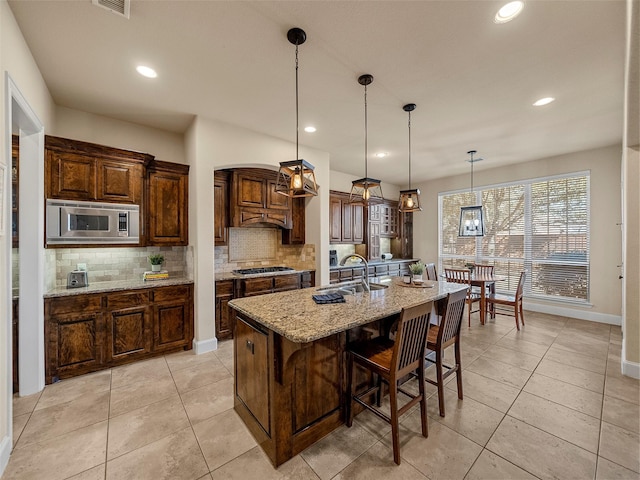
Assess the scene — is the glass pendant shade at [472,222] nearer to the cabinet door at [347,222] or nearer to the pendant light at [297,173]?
the cabinet door at [347,222]

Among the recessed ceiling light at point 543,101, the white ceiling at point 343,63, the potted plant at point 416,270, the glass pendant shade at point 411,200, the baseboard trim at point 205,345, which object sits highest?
the white ceiling at point 343,63

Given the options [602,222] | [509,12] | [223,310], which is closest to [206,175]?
[223,310]

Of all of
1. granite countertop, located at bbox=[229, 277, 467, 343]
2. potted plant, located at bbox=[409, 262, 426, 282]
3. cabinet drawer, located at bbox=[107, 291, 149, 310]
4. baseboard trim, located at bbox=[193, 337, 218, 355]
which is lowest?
baseboard trim, located at bbox=[193, 337, 218, 355]

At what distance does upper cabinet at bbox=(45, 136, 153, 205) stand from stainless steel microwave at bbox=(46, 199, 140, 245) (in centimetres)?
9

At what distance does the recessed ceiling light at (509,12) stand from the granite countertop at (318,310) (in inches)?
78.8

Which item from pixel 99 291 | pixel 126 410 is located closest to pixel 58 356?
pixel 99 291

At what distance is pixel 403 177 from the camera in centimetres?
650

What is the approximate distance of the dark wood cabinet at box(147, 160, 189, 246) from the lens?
3354 mm

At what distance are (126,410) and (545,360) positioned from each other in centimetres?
432

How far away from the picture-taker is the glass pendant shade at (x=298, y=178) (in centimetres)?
209

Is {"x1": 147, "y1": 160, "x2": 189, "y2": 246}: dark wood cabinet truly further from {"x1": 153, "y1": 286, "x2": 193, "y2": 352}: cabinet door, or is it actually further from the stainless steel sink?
the stainless steel sink

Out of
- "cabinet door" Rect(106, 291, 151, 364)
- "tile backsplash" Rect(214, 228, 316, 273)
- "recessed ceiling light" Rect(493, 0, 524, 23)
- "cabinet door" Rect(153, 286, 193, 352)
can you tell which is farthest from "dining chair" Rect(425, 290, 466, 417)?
"cabinet door" Rect(106, 291, 151, 364)

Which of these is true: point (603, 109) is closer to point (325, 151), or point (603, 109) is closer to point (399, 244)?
point (325, 151)

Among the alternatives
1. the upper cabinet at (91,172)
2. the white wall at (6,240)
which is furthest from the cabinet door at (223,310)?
the white wall at (6,240)
